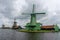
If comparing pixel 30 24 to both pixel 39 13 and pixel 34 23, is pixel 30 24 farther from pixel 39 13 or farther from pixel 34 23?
pixel 39 13

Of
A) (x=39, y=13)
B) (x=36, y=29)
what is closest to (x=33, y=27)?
(x=36, y=29)

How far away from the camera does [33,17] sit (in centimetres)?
11312

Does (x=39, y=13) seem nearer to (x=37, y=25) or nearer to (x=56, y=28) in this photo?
(x=37, y=25)

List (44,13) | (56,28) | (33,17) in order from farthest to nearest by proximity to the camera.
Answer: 1. (56,28)
2. (44,13)
3. (33,17)

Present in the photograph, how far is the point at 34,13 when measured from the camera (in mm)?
116688

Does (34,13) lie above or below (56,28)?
above

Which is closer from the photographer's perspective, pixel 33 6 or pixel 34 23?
pixel 34 23

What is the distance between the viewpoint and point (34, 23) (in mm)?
114062

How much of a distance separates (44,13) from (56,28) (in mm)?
16942

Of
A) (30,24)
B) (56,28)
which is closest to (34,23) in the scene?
(30,24)

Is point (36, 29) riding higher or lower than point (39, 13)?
lower

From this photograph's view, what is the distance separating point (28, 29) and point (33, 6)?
1695 cm

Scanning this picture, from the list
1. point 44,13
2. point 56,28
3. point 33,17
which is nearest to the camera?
point 33,17

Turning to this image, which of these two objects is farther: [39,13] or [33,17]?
[39,13]
